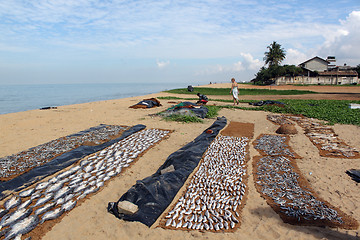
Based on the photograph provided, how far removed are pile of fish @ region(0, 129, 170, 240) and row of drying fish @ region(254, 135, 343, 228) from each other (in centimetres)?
375

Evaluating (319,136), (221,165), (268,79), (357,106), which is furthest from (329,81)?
(221,165)

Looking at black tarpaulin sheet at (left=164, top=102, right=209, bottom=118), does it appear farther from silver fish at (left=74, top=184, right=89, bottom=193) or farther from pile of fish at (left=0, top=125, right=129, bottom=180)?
silver fish at (left=74, top=184, right=89, bottom=193)

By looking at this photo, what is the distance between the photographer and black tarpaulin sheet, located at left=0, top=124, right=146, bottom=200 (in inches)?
Answer: 194

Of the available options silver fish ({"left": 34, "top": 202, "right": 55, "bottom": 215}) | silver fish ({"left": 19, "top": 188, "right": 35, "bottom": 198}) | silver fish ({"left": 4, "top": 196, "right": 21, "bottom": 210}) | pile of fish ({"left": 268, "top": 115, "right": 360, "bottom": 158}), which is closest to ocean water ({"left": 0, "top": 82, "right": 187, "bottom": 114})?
silver fish ({"left": 19, "top": 188, "right": 35, "bottom": 198})

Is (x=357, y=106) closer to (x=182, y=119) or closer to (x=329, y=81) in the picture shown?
(x=182, y=119)

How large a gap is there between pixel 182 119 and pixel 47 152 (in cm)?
662

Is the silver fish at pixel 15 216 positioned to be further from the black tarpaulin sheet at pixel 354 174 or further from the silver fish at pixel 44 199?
the black tarpaulin sheet at pixel 354 174

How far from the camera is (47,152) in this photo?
22.9 ft

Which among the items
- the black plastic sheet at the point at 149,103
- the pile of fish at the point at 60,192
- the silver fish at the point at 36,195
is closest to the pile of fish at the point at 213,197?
the pile of fish at the point at 60,192

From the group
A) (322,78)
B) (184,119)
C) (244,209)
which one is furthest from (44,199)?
(322,78)

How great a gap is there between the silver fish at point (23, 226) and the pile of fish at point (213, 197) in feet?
7.37

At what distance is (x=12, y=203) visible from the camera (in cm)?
435

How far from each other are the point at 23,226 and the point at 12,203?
3.09ft

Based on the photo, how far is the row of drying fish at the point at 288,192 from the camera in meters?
3.85
